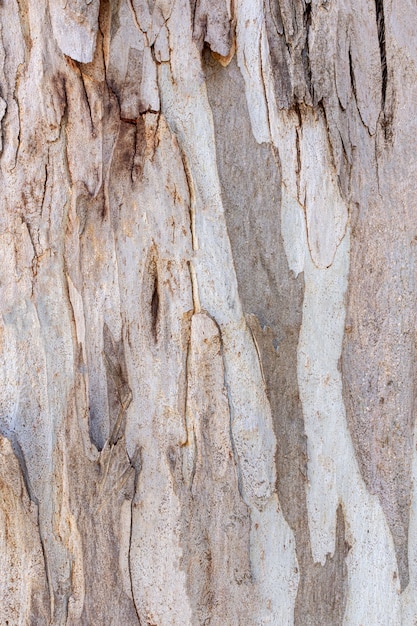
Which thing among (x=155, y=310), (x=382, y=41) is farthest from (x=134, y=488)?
(x=382, y=41)

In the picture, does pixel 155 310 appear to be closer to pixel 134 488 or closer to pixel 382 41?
pixel 134 488

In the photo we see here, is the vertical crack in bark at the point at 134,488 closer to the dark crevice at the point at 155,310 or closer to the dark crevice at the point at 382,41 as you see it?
the dark crevice at the point at 155,310

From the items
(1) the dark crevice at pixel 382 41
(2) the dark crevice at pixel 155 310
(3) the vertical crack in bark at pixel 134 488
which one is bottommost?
(3) the vertical crack in bark at pixel 134 488

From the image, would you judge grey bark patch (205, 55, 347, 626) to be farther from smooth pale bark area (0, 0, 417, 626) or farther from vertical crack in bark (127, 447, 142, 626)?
vertical crack in bark (127, 447, 142, 626)

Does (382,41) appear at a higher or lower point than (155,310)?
higher

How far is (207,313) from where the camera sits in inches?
28.0

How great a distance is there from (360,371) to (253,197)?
0.86 ft

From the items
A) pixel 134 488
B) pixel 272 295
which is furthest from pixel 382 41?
pixel 134 488

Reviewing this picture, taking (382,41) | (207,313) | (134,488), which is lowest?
(134,488)

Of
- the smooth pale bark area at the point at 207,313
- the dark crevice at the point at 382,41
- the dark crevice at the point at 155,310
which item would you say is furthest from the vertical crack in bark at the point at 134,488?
the dark crevice at the point at 382,41

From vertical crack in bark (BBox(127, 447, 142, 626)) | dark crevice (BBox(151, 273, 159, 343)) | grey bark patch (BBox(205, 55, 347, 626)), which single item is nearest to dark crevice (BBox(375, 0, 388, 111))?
grey bark patch (BBox(205, 55, 347, 626))

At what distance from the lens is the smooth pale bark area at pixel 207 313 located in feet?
2.34

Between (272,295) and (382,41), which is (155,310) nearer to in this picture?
(272,295)

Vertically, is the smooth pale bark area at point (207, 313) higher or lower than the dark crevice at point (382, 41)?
lower
